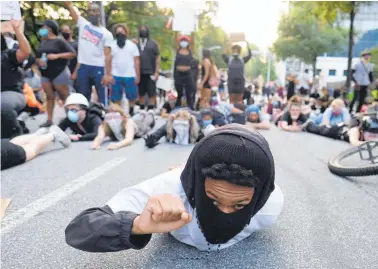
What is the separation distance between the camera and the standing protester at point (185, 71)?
7.91 meters

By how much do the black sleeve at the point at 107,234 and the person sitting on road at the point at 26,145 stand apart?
2.61m

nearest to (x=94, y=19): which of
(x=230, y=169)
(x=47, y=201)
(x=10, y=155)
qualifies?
(x=10, y=155)

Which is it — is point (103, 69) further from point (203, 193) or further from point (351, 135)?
point (203, 193)

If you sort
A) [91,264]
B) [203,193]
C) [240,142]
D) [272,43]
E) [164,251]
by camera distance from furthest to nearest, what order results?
[272,43]
[164,251]
[91,264]
[203,193]
[240,142]

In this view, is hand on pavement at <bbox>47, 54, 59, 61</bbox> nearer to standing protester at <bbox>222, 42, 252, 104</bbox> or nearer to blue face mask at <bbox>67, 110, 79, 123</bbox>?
blue face mask at <bbox>67, 110, 79, 123</bbox>

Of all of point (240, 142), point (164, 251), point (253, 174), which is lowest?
point (164, 251)

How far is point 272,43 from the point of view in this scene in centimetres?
3288

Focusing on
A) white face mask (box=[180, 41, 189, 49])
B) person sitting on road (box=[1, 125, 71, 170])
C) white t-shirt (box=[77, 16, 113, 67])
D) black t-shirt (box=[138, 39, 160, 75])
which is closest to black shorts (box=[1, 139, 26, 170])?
person sitting on road (box=[1, 125, 71, 170])

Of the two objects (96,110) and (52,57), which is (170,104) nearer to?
(96,110)

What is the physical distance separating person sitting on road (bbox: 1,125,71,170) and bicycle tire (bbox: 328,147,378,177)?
3296 millimetres

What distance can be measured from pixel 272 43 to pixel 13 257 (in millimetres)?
33042

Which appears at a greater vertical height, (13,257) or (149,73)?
(149,73)

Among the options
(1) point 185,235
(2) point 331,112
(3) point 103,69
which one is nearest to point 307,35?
(2) point 331,112

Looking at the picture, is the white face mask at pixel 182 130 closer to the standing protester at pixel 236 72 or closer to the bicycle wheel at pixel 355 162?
the bicycle wheel at pixel 355 162
